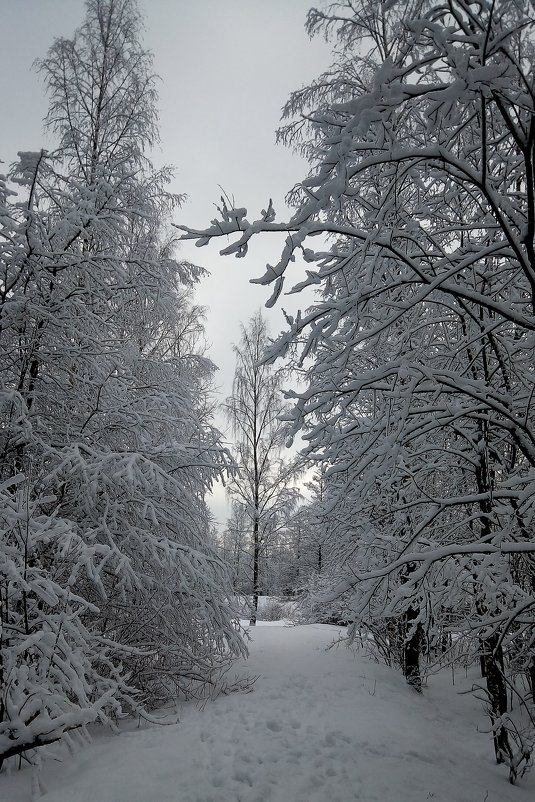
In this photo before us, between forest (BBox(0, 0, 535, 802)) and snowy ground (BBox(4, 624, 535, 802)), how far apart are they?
292 millimetres

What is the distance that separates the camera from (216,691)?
187 inches

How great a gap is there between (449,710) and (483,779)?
2131 millimetres

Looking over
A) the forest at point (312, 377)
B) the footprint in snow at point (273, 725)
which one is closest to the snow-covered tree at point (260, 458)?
the forest at point (312, 377)

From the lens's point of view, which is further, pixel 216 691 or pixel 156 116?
pixel 156 116

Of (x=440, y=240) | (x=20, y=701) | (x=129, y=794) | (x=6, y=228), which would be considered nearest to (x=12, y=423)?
(x=6, y=228)

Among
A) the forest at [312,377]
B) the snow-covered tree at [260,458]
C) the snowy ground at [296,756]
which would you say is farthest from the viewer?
the snow-covered tree at [260,458]

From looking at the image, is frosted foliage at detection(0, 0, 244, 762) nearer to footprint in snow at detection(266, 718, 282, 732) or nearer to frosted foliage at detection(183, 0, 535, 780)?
footprint in snow at detection(266, 718, 282, 732)

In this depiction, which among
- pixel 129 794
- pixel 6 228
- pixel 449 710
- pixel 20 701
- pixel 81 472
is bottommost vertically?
pixel 449 710

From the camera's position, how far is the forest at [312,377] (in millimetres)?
2037

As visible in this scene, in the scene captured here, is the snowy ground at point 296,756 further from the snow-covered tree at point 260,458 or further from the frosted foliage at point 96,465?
the snow-covered tree at point 260,458

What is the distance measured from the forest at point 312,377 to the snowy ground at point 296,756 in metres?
0.29

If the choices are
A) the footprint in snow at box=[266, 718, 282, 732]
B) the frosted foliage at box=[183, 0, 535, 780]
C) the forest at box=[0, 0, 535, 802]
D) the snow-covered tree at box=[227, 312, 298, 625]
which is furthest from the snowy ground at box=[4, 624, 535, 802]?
the snow-covered tree at box=[227, 312, 298, 625]

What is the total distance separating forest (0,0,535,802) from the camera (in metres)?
2.04

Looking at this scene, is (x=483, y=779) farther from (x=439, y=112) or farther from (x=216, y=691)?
(x=439, y=112)
